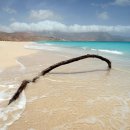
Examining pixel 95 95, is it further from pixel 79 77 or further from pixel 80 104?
pixel 79 77

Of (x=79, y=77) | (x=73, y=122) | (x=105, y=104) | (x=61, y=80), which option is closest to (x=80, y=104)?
(x=105, y=104)

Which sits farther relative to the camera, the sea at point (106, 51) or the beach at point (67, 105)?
the sea at point (106, 51)

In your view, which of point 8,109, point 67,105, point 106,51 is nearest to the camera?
point 8,109

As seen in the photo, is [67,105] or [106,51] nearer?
[67,105]

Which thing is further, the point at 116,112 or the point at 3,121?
the point at 116,112

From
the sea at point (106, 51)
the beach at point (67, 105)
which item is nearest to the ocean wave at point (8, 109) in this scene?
the beach at point (67, 105)

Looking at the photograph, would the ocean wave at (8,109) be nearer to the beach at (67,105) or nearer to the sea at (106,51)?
the beach at (67,105)

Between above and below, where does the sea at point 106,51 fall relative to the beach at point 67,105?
below

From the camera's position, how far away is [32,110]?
5199 millimetres

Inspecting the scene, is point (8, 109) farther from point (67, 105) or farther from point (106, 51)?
point (106, 51)

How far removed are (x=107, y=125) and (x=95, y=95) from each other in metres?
1.99

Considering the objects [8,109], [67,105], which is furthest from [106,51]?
[8,109]

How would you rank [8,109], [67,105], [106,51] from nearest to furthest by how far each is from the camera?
1. [8,109]
2. [67,105]
3. [106,51]

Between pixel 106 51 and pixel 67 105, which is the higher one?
pixel 67 105
